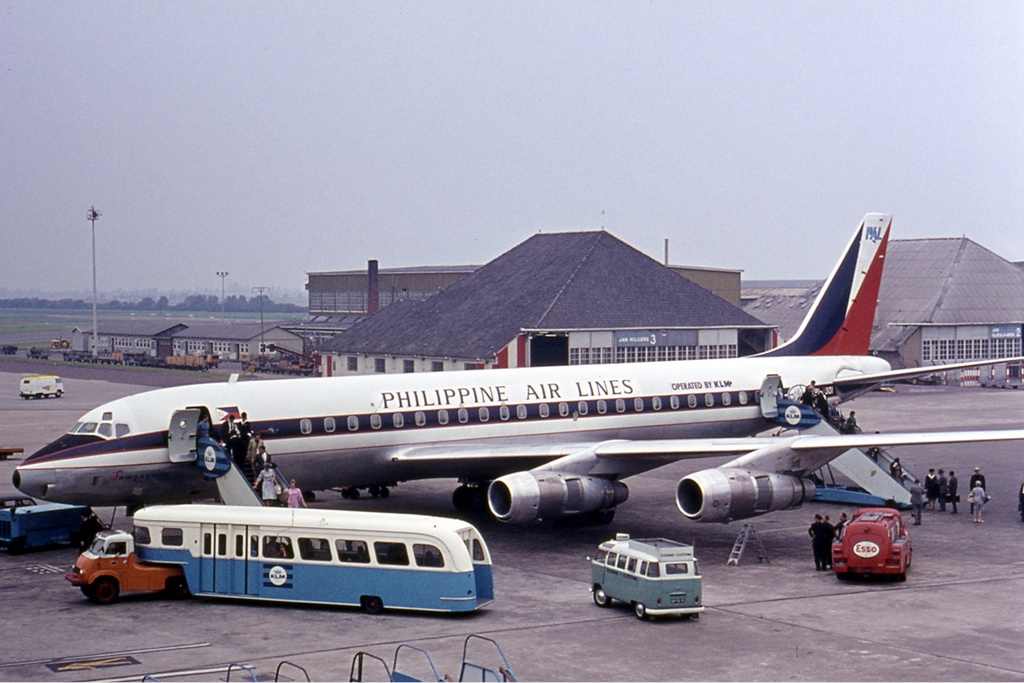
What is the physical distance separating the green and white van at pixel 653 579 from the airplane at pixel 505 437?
567cm

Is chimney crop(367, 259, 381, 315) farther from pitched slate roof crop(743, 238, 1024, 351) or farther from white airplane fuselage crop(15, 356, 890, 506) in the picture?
white airplane fuselage crop(15, 356, 890, 506)

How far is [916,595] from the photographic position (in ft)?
96.0

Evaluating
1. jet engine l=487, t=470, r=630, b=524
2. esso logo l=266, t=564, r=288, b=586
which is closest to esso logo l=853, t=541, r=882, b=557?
jet engine l=487, t=470, r=630, b=524

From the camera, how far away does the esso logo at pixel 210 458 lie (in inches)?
1335

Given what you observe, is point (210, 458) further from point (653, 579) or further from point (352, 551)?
point (653, 579)

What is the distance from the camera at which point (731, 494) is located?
33469mm

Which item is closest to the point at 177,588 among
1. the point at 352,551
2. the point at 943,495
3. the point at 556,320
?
the point at 352,551

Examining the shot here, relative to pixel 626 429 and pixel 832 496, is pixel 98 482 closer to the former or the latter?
pixel 626 429

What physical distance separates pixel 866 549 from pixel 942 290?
8643 cm

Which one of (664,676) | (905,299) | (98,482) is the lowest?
(664,676)

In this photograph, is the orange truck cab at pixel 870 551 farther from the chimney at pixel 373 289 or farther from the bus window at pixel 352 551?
the chimney at pixel 373 289

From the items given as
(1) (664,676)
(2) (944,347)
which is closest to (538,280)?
(2) (944,347)

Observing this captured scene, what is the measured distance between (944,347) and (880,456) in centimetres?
6760

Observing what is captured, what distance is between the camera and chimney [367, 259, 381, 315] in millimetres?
134750
